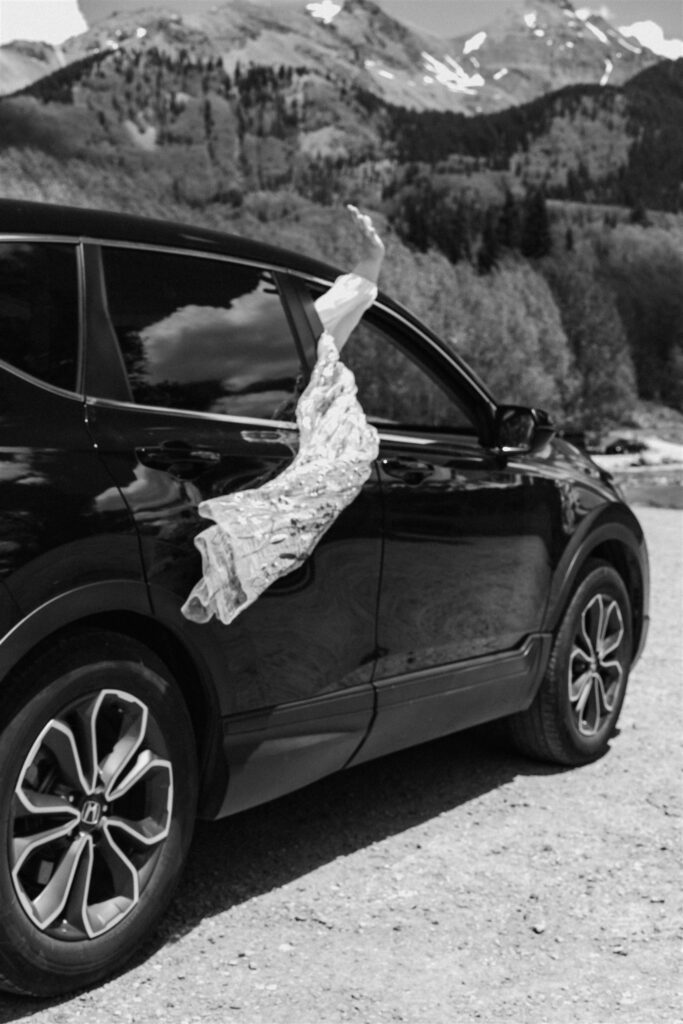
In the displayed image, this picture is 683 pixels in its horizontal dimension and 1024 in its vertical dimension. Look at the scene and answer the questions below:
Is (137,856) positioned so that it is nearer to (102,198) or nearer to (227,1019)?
(227,1019)

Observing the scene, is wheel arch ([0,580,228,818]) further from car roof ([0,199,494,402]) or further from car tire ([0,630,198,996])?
car roof ([0,199,494,402])

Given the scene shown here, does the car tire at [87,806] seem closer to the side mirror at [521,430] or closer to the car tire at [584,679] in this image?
the side mirror at [521,430]

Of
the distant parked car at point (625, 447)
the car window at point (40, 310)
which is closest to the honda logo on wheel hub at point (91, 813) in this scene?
the car window at point (40, 310)

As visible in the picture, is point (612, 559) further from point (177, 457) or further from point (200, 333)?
point (177, 457)

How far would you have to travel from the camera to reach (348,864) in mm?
4152

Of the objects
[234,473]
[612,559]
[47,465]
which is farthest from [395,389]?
[47,465]

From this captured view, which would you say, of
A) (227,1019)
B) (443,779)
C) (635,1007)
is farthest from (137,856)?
(443,779)

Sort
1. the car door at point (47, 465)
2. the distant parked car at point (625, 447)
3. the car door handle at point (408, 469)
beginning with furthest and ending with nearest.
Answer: the distant parked car at point (625, 447), the car door handle at point (408, 469), the car door at point (47, 465)

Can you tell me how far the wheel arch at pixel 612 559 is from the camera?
4945 millimetres

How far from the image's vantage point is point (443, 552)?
4.16m

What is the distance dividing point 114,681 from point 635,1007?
4.68 ft

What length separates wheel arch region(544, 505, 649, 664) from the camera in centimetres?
495

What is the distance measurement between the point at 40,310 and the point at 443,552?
1610 millimetres

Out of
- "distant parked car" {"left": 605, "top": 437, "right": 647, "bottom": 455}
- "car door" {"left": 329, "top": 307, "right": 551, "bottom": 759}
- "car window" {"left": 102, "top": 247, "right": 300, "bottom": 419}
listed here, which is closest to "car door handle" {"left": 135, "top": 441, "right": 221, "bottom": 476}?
"car window" {"left": 102, "top": 247, "right": 300, "bottom": 419}
